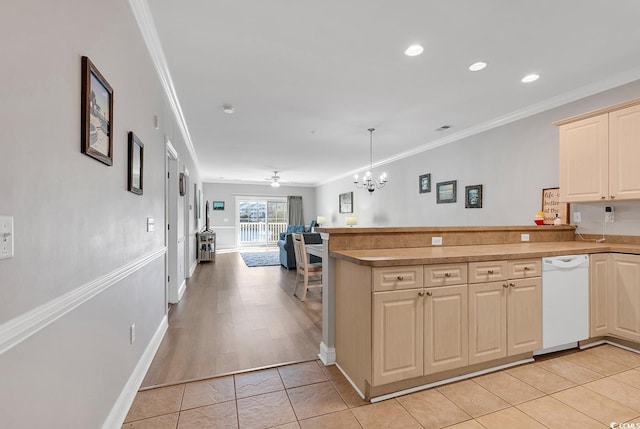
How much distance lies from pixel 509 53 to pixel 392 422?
3.03 m

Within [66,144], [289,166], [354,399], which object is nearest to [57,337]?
[66,144]

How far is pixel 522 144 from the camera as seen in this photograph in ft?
13.0

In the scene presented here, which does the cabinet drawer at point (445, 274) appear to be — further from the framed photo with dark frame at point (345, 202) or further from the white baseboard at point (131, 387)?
the framed photo with dark frame at point (345, 202)

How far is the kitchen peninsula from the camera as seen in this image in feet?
6.23

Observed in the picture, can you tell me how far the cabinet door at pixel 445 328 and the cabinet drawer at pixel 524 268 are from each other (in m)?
0.49

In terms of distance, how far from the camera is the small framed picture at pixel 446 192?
16.5 ft

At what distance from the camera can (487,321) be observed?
85.6 inches

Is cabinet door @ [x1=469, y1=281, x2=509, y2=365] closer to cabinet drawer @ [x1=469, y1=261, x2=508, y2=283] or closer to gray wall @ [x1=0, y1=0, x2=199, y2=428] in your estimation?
cabinet drawer @ [x1=469, y1=261, x2=508, y2=283]

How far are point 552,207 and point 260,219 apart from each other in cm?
945

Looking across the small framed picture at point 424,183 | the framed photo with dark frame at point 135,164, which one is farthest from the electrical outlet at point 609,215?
the framed photo with dark frame at point 135,164

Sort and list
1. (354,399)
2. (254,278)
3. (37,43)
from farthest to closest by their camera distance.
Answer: (254,278) → (354,399) → (37,43)

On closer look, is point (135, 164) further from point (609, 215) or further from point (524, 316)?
point (609, 215)

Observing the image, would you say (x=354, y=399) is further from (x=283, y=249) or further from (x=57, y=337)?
(x=283, y=249)

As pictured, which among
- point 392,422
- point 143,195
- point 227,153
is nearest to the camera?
point 392,422
